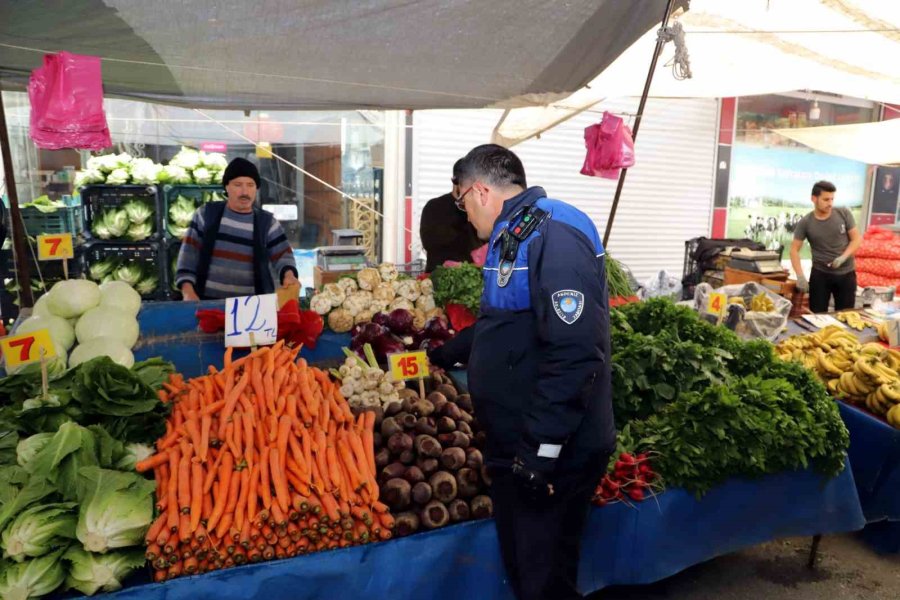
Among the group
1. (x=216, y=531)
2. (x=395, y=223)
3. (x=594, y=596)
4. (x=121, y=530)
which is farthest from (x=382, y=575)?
(x=395, y=223)

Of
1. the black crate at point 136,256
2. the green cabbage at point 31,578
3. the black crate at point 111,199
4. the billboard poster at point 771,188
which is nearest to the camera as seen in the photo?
the green cabbage at point 31,578

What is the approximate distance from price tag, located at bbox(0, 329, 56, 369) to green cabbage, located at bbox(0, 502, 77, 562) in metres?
0.95

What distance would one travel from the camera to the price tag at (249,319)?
3.41 metres

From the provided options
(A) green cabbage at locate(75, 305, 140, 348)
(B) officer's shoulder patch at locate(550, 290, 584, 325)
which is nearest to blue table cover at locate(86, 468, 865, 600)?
A: (B) officer's shoulder patch at locate(550, 290, 584, 325)

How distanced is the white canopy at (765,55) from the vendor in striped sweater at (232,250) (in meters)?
2.65

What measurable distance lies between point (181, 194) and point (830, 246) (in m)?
7.46

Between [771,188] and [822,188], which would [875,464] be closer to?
[822,188]

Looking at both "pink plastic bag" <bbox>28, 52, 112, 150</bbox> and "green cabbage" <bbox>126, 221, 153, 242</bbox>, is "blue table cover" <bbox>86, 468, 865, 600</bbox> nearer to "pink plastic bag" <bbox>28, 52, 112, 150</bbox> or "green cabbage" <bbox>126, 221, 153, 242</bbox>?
"pink plastic bag" <bbox>28, 52, 112, 150</bbox>

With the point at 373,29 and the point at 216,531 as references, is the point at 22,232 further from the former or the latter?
the point at 216,531

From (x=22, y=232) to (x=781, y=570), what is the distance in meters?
5.35

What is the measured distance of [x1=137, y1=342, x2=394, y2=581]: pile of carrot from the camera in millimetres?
2066

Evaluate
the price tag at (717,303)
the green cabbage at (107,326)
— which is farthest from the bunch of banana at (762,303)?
the green cabbage at (107,326)

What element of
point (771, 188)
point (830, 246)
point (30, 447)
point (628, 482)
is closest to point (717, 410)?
point (628, 482)

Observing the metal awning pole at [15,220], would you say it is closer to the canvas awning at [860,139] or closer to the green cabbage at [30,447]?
the green cabbage at [30,447]
